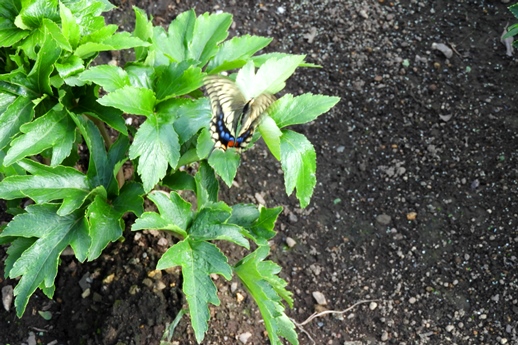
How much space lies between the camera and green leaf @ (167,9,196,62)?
2.30 meters

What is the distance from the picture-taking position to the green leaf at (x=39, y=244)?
2049mm

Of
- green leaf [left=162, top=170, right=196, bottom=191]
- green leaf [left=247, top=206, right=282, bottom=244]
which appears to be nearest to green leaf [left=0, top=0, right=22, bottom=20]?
green leaf [left=162, top=170, right=196, bottom=191]

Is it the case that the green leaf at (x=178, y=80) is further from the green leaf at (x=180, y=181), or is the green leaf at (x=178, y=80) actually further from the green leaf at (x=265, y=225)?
the green leaf at (x=265, y=225)

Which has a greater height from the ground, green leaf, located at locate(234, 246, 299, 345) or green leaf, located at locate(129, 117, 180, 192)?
green leaf, located at locate(129, 117, 180, 192)

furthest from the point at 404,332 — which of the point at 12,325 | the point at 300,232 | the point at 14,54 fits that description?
the point at 14,54

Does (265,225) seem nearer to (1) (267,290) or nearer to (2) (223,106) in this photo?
(1) (267,290)

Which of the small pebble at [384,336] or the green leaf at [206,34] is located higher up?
the green leaf at [206,34]

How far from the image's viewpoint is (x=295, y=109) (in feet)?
6.97

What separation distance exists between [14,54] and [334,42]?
5.53ft

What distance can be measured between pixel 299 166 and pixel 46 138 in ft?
2.71

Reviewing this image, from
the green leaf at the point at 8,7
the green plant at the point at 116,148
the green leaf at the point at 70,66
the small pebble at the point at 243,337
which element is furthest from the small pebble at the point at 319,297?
the green leaf at the point at 8,7

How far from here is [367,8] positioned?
3.43 m

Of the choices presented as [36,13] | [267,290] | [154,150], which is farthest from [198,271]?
[36,13]

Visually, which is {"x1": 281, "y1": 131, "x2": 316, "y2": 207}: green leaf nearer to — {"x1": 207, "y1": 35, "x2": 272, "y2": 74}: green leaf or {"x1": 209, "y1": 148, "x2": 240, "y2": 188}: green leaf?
{"x1": 209, "y1": 148, "x2": 240, "y2": 188}: green leaf
